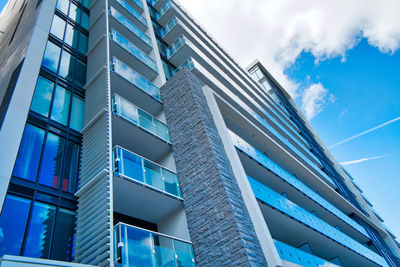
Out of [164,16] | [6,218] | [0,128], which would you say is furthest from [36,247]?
[164,16]

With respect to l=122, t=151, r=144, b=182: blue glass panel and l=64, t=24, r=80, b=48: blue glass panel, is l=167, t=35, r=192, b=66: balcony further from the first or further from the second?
l=122, t=151, r=144, b=182: blue glass panel

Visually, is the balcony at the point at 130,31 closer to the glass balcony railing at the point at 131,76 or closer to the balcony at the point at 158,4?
the glass balcony railing at the point at 131,76

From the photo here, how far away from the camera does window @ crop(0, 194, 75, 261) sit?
6785 mm

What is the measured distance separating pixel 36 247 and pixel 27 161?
252 cm

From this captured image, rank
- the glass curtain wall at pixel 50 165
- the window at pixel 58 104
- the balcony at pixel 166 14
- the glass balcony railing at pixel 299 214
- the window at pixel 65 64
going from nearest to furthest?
the glass curtain wall at pixel 50 165
the window at pixel 58 104
the window at pixel 65 64
the glass balcony railing at pixel 299 214
the balcony at pixel 166 14

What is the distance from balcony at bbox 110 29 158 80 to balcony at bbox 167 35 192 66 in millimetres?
4505

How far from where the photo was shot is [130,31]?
674 inches

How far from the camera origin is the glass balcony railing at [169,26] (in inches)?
912

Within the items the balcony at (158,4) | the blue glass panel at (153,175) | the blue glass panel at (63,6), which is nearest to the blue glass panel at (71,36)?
the blue glass panel at (63,6)

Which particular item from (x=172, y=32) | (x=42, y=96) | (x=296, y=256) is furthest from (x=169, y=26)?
(x=296, y=256)

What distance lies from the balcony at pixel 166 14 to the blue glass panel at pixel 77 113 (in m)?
15.1

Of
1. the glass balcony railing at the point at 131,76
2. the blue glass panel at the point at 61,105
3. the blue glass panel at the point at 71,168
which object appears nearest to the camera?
the blue glass panel at the point at 71,168

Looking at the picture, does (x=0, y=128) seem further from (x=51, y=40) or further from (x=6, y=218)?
(x=51, y=40)

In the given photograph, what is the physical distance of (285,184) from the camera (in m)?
17.8
